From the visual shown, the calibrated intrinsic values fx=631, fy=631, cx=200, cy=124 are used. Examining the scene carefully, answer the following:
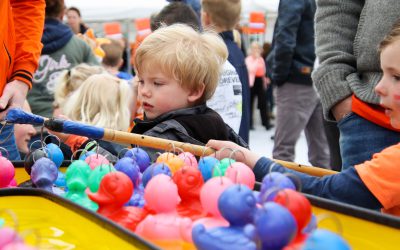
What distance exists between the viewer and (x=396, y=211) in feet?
4.80

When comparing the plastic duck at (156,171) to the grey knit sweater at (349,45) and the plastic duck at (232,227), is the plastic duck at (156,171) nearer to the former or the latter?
the plastic duck at (232,227)

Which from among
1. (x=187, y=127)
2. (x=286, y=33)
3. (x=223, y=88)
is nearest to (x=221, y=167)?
(x=187, y=127)

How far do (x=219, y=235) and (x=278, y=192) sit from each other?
0.12 m

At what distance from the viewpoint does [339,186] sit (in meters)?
1.50

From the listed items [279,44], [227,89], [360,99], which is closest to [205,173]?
[360,99]

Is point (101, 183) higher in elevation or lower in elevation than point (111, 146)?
higher

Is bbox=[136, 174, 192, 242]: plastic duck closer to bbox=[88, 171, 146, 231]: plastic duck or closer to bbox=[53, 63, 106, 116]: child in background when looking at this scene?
bbox=[88, 171, 146, 231]: plastic duck

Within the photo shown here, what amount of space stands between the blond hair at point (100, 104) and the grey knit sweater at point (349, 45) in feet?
4.00

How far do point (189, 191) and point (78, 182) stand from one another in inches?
11.3

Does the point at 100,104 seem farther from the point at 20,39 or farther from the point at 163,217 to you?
the point at 163,217

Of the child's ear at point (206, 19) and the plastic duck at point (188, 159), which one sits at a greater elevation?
the plastic duck at point (188, 159)

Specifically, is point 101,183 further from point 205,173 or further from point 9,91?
point 9,91

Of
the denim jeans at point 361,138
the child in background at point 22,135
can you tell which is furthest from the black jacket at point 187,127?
the child in background at point 22,135

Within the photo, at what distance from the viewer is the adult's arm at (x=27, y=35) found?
7.26 ft
